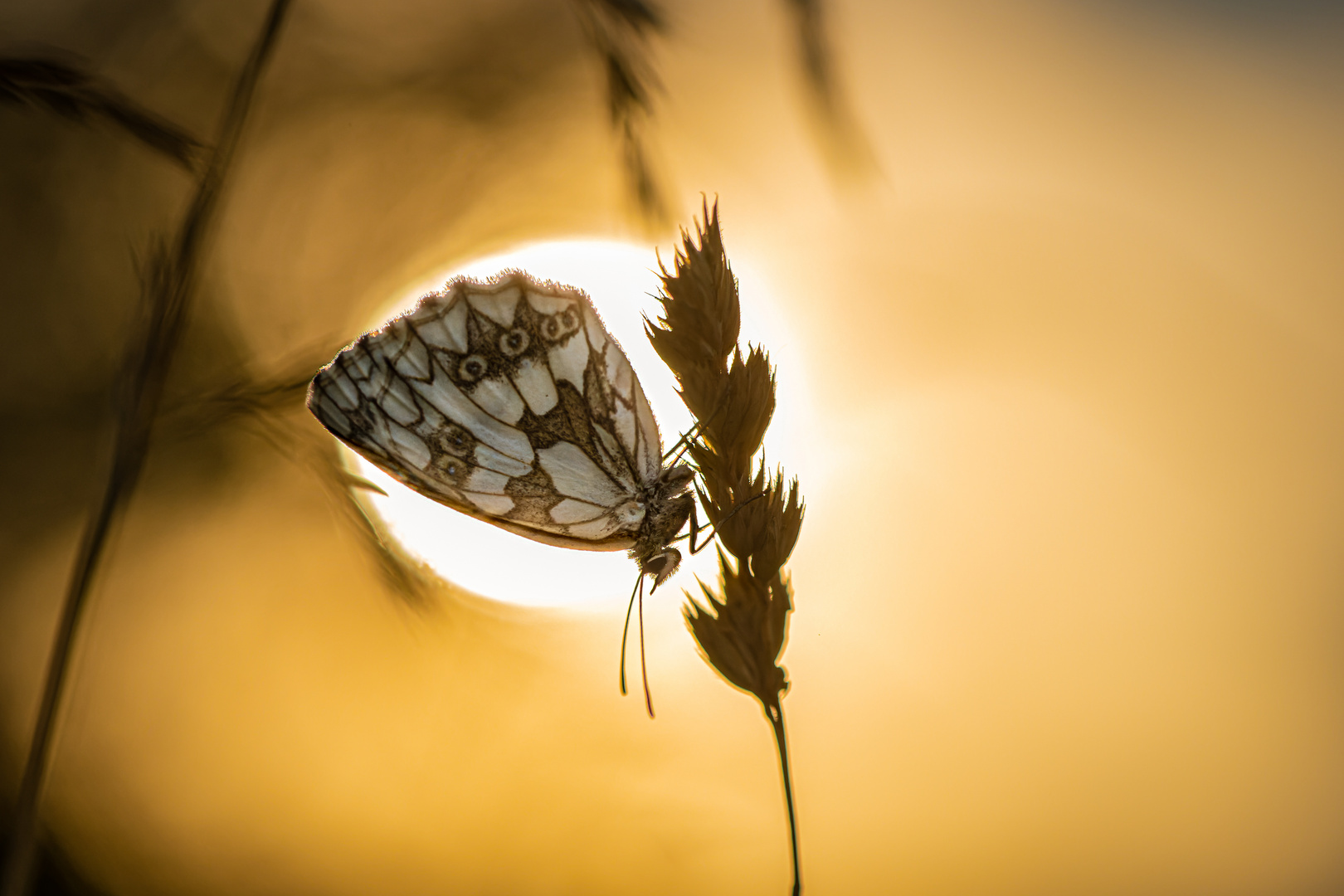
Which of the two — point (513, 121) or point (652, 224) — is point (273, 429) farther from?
point (513, 121)

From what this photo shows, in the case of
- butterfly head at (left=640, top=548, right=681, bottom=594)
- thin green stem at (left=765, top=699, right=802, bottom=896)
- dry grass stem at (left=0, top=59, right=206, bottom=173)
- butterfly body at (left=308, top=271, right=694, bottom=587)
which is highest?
dry grass stem at (left=0, top=59, right=206, bottom=173)

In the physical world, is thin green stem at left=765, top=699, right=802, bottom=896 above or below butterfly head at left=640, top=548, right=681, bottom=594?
below

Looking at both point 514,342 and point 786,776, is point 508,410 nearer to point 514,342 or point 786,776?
point 514,342

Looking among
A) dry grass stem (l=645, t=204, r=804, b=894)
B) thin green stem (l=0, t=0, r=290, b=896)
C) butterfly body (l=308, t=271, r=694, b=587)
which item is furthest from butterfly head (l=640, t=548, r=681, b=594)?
thin green stem (l=0, t=0, r=290, b=896)

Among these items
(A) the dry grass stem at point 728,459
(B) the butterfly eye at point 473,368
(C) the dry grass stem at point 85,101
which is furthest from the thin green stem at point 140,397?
(A) the dry grass stem at point 728,459

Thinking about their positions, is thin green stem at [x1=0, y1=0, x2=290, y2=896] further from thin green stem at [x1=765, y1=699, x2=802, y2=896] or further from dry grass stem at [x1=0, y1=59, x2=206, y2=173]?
thin green stem at [x1=765, y1=699, x2=802, y2=896]

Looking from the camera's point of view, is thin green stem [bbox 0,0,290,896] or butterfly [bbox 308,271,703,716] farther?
butterfly [bbox 308,271,703,716]

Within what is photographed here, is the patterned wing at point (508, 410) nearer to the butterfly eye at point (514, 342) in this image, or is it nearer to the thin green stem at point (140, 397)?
the butterfly eye at point (514, 342)

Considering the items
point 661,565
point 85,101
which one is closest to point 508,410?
point 661,565
